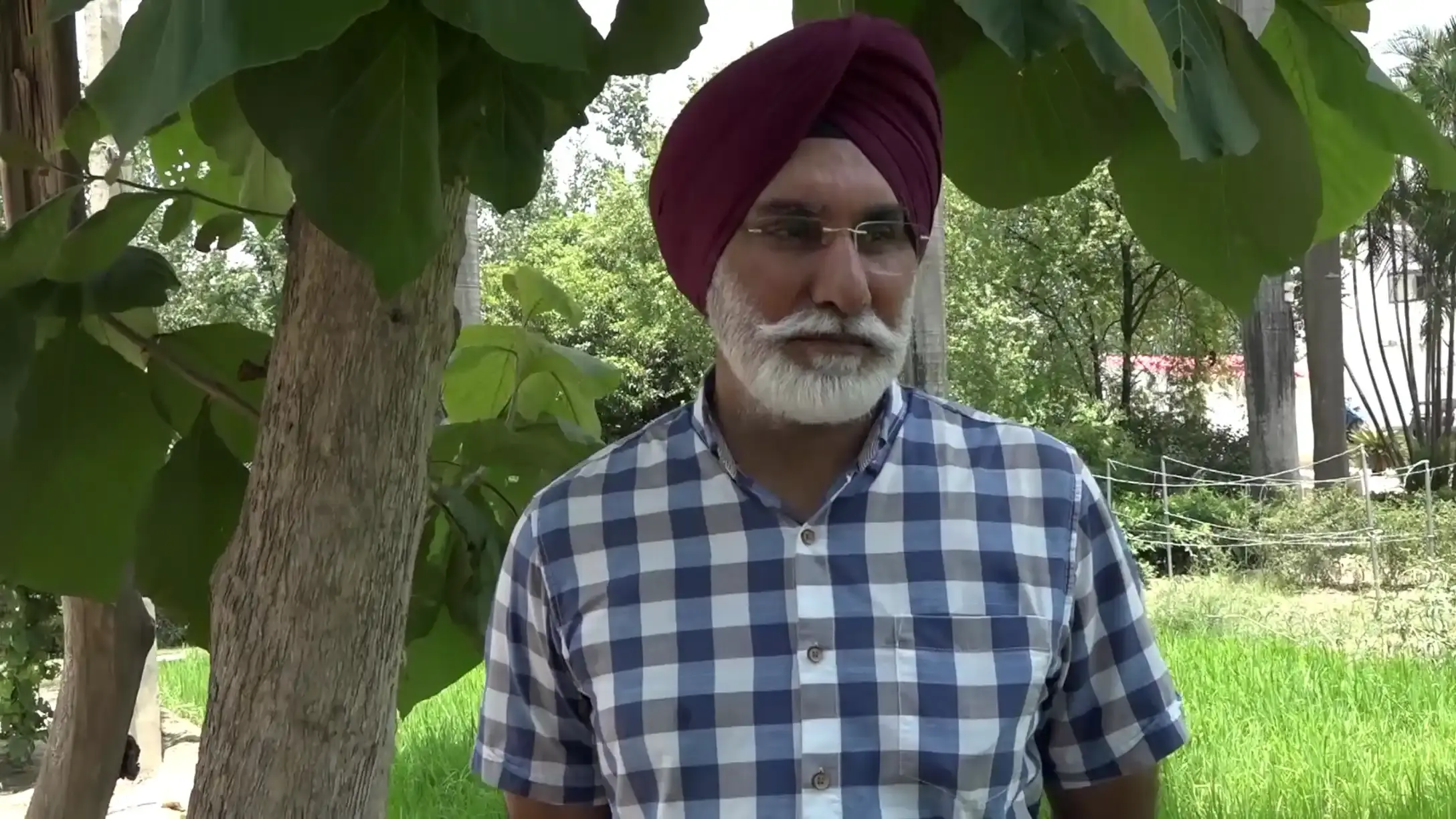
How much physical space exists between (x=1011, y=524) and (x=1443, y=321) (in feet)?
54.8

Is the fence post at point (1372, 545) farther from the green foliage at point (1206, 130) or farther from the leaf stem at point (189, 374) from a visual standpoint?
the leaf stem at point (189, 374)

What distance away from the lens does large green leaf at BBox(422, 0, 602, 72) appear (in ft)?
1.70

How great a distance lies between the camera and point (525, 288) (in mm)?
1343

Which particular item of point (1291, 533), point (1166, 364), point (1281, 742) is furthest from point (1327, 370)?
point (1166, 364)

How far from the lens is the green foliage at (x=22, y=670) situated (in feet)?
17.0

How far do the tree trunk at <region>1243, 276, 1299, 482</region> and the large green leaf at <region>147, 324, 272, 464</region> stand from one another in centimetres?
961

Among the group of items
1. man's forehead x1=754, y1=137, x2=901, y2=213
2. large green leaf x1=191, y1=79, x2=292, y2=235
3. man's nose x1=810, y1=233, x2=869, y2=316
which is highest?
large green leaf x1=191, y1=79, x2=292, y2=235

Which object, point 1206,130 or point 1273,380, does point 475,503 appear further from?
point 1273,380

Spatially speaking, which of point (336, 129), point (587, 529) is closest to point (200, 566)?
point (587, 529)

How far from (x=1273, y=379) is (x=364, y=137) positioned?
33.9 feet

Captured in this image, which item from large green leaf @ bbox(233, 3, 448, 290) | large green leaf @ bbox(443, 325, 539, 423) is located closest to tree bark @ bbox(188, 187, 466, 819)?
large green leaf @ bbox(233, 3, 448, 290)

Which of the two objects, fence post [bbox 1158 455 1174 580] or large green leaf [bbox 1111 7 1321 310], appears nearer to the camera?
large green leaf [bbox 1111 7 1321 310]

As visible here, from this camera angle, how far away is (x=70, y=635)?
1.00m

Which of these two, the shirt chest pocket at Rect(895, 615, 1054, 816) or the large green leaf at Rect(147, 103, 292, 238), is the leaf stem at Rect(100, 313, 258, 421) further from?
the shirt chest pocket at Rect(895, 615, 1054, 816)
